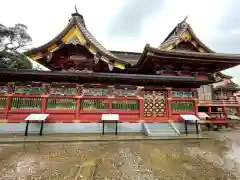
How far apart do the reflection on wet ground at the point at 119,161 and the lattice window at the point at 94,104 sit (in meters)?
2.64

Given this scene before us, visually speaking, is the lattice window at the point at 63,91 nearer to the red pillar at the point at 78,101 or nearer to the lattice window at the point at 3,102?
the red pillar at the point at 78,101

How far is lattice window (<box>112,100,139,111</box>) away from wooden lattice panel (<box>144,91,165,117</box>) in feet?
2.40

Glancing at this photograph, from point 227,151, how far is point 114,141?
5001mm

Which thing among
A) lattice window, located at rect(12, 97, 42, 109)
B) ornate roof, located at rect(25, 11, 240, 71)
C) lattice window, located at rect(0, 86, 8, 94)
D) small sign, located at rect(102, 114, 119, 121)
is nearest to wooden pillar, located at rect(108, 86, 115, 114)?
small sign, located at rect(102, 114, 119, 121)

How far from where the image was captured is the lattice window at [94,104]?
30.3ft

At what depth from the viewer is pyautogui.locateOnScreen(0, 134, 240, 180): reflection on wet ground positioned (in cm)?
402

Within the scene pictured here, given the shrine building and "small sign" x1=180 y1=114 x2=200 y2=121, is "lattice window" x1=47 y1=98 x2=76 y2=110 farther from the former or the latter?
"small sign" x1=180 y1=114 x2=200 y2=121

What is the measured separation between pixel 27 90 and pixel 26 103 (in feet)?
2.57

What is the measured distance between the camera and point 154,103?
32.7 feet

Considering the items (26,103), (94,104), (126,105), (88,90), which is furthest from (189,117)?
(26,103)

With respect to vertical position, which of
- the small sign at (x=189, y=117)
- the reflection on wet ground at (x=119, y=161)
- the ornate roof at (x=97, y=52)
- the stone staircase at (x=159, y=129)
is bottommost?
the reflection on wet ground at (x=119, y=161)

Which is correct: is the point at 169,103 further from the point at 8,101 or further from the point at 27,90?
the point at 8,101

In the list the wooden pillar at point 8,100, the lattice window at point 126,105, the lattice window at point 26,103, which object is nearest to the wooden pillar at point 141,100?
the lattice window at point 126,105

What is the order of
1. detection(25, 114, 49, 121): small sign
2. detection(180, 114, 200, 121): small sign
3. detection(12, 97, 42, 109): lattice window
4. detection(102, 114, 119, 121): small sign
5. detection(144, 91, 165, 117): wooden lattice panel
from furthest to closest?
detection(144, 91, 165, 117): wooden lattice panel
detection(180, 114, 200, 121): small sign
detection(12, 97, 42, 109): lattice window
detection(102, 114, 119, 121): small sign
detection(25, 114, 49, 121): small sign
